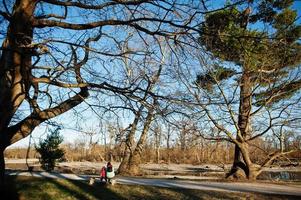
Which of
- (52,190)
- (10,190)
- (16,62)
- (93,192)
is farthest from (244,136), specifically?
(16,62)

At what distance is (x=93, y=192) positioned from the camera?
15.4 m

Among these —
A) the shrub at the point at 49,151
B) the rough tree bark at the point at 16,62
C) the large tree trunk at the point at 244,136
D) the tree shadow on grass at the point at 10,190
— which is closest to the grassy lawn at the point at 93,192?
the tree shadow on grass at the point at 10,190

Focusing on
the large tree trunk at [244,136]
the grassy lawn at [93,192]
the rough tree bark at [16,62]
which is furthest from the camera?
the large tree trunk at [244,136]

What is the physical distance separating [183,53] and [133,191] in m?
9.24

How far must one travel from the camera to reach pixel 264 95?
22797 mm

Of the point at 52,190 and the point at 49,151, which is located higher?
the point at 49,151

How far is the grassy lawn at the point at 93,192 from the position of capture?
565 inches

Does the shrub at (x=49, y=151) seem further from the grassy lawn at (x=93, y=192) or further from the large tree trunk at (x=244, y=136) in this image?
the large tree trunk at (x=244, y=136)

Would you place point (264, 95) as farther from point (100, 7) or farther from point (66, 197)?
point (100, 7)

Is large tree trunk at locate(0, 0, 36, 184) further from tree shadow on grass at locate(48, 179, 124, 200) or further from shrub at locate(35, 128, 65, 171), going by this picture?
shrub at locate(35, 128, 65, 171)

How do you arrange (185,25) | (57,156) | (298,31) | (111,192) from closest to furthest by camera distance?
(185,25) < (111,192) < (298,31) < (57,156)

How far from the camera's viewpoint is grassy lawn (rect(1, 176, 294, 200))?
14359mm

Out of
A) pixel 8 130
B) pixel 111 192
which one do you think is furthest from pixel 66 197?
pixel 8 130

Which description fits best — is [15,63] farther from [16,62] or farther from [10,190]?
[10,190]
